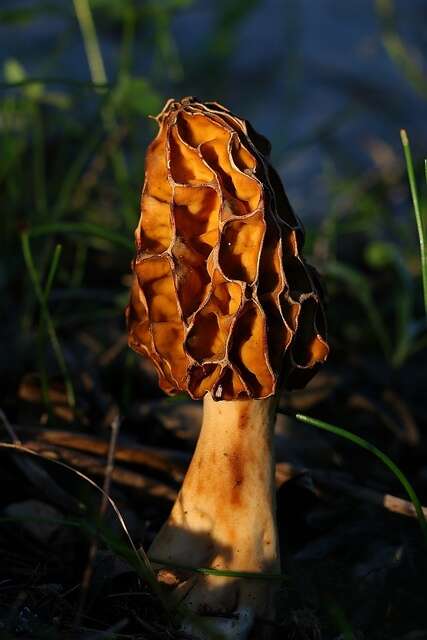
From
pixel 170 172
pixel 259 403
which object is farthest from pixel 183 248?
pixel 259 403

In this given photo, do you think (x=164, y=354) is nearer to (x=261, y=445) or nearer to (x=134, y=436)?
(x=261, y=445)

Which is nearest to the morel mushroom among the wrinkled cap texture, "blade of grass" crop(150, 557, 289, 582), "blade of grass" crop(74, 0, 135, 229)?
the wrinkled cap texture

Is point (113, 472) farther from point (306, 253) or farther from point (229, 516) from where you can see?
point (306, 253)

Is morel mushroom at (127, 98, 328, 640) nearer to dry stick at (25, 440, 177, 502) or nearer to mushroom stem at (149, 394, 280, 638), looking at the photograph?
mushroom stem at (149, 394, 280, 638)

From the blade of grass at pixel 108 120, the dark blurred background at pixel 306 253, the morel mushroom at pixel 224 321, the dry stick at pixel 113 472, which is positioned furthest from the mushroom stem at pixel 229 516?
the blade of grass at pixel 108 120

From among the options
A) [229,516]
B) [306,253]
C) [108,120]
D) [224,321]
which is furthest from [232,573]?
[108,120]

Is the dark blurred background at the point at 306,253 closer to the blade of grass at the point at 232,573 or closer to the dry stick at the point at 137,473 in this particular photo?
the dry stick at the point at 137,473
